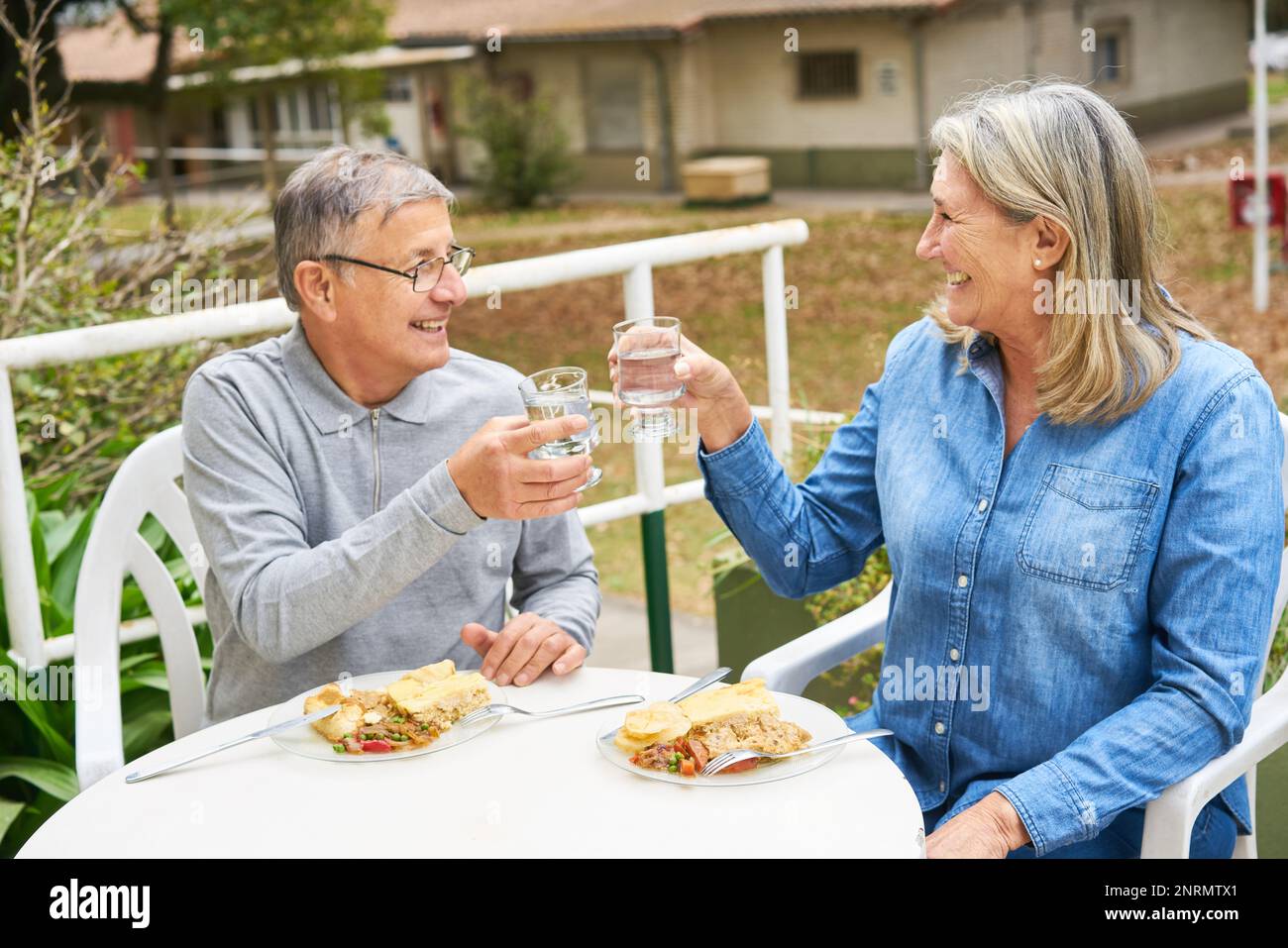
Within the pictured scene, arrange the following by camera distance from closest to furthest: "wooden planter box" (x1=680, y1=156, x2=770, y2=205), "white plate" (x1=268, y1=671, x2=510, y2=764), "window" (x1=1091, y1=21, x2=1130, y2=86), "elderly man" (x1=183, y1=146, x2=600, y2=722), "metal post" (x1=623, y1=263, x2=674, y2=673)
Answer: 1. "white plate" (x1=268, y1=671, x2=510, y2=764)
2. "elderly man" (x1=183, y1=146, x2=600, y2=722)
3. "metal post" (x1=623, y1=263, x2=674, y2=673)
4. "wooden planter box" (x1=680, y1=156, x2=770, y2=205)
5. "window" (x1=1091, y1=21, x2=1130, y2=86)

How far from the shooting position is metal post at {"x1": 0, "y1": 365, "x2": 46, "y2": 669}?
263 centimetres

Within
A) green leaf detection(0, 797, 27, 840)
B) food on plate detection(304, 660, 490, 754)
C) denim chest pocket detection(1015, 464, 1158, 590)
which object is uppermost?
denim chest pocket detection(1015, 464, 1158, 590)

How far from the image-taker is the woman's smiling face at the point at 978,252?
2.13 meters

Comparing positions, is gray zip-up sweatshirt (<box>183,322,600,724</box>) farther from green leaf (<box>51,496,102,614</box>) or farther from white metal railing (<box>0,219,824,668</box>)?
green leaf (<box>51,496,102,614</box>)

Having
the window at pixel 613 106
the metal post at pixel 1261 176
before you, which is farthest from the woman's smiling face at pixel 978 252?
the window at pixel 613 106

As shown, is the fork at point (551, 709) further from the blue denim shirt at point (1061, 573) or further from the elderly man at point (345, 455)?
the blue denim shirt at point (1061, 573)

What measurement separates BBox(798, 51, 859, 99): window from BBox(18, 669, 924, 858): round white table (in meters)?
23.6

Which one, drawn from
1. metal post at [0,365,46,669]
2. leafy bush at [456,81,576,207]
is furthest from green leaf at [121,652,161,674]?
leafy bush at [456,81,576,207]

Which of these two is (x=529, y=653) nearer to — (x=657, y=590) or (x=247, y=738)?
(x=247, y=738)

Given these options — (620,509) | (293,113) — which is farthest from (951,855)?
(293,113)

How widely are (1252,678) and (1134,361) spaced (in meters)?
0.46

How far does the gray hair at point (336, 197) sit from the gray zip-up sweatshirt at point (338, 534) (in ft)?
0.50

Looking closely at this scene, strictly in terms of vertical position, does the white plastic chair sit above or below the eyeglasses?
below

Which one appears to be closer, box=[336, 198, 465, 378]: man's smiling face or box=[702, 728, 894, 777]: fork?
box=[702, 728, 894, 777]: fork
